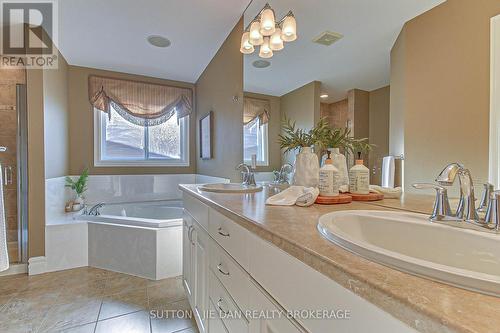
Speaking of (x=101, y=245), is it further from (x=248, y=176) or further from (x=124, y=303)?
(x=248, y=176)

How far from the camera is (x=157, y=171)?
3.69m

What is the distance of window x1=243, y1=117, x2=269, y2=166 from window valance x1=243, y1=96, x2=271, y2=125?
0.03 meters

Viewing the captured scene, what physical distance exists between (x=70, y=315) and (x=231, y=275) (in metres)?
1.57

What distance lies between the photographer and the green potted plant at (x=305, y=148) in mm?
1290

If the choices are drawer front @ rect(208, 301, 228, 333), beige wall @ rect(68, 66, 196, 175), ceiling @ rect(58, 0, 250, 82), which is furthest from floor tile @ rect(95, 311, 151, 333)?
ceiling @ rect(58, 0, 250, 82)

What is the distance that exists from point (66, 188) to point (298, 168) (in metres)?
3.04

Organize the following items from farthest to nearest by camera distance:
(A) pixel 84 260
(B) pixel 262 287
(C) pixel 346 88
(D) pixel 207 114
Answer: (D) pixel 207 114 < (A) pixel 84 260 < (C) pixel 346 88 < (B) pixel 262 287

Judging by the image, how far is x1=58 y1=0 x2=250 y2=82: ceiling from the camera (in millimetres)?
2057

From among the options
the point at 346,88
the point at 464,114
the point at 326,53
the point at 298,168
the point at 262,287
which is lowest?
the point at 262,287

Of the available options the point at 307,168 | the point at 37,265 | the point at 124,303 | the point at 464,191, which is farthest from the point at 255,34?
the point at 37,265

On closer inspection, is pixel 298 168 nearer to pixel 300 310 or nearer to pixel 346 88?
pixel 346 88

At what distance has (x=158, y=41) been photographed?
2.63m

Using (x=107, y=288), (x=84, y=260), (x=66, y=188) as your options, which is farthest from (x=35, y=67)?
(x=107, y=288)

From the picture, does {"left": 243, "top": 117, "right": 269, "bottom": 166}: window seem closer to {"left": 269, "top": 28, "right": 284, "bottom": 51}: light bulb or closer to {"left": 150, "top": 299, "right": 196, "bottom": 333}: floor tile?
{"left": 269, "top": 28, "right": 284, "bottom": 51}: light bulb
